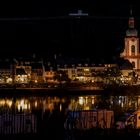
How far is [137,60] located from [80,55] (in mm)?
1580

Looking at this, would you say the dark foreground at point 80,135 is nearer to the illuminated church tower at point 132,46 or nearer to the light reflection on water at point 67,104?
the light reflection on water at point 67,104

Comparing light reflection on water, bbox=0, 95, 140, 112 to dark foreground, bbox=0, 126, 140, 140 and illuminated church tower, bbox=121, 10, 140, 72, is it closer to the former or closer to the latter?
dark foreground, bbox=0, 126, 140, 140

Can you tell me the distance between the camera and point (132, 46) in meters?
12.2

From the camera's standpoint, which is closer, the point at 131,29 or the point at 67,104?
the point at 67,104

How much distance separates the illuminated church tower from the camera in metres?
12.1

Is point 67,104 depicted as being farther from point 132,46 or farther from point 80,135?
point 132,46

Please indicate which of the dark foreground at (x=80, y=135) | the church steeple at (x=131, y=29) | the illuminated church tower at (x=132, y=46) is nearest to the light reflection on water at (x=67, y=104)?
the dark foreground at (x=80, y=135)

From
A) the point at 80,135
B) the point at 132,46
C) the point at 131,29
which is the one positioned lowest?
the point at 80,135

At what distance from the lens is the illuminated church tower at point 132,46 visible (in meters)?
12.1

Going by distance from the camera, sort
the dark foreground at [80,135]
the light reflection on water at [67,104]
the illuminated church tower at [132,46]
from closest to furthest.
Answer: the dark foreground at [80,135], the light reflection on water at [67,104], the illuminated church tower at [132,46]

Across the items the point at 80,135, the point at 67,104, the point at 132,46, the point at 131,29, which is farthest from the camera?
the point at 131,29

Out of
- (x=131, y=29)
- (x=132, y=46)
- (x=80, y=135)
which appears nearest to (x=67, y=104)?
(x=80, y=135)

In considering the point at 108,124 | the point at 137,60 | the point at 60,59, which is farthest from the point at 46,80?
the point at 108,124

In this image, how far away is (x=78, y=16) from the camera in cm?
1368
